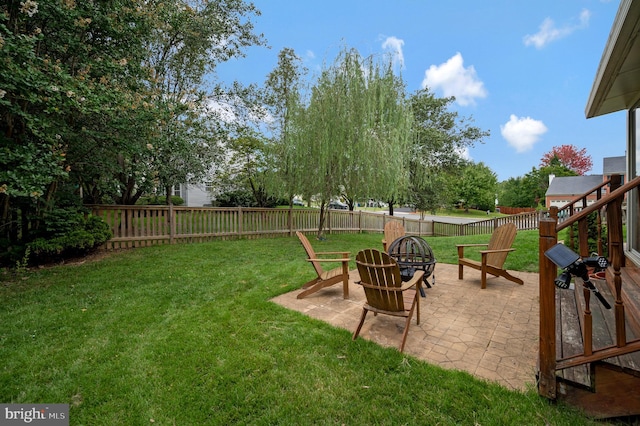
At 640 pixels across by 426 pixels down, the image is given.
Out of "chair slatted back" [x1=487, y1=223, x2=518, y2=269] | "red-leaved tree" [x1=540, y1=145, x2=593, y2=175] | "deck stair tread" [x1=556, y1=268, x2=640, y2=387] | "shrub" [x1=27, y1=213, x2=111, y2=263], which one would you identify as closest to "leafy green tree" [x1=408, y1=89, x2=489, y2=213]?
"chair slatted back" [x1=487, y1=223, x2=518, y2=269]

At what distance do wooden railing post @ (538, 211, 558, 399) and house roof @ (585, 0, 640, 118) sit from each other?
6.16 feet

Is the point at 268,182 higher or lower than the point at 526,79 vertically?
lower

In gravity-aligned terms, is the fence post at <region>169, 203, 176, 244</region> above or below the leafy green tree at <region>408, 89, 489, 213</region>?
below

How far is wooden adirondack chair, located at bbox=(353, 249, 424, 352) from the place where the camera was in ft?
8.99

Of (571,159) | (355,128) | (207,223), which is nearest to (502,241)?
(355,128)

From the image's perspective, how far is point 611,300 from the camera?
2.79 metres

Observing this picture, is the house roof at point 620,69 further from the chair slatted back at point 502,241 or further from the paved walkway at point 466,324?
the paved walkway at point 466,324

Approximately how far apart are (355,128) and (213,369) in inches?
285

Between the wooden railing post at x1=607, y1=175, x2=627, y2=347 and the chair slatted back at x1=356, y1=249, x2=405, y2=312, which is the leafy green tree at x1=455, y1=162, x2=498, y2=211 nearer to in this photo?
the chair slatted back at x1=356, y1=249, x2=405, y2=312

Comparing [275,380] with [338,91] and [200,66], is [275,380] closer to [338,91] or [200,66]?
[338,91]

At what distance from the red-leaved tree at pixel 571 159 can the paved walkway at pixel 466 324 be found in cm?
4989

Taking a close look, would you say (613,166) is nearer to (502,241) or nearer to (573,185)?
(502,241)

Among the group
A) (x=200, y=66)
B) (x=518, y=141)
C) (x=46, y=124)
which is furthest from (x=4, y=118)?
(x=518, y=141)

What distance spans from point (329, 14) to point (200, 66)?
18.4 ft
